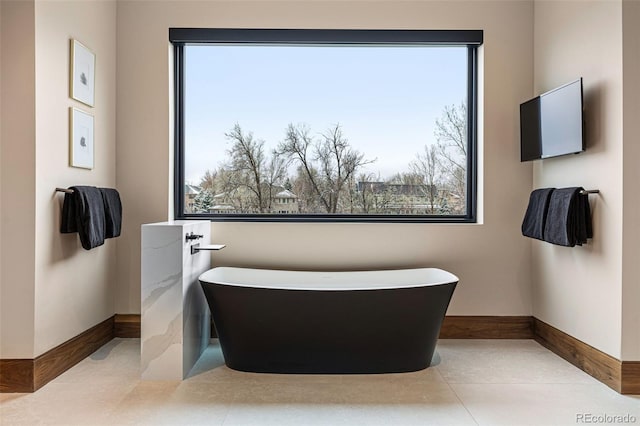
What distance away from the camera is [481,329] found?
12.3 feet

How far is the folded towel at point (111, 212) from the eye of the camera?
331 centimetres

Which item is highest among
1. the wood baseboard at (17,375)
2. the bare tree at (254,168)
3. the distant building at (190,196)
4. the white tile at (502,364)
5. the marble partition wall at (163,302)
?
the bare tree at (254,168)

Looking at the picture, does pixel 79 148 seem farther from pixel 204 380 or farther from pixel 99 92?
pixel 204 380

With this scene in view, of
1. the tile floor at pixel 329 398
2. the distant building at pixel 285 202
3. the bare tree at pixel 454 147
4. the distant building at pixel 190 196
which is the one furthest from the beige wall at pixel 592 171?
the distant building at pixel 190 196

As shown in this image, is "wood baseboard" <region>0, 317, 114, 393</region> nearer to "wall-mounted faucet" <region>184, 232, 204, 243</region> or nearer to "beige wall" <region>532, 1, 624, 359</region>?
"wall-mounted faucet" <region>184, 232, 204, 243</region>

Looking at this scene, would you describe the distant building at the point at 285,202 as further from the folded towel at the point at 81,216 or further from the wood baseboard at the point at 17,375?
the wood baseboard at the point at 17,375

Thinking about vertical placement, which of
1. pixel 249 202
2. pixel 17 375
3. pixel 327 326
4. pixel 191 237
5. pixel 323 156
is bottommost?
pixel 17 375

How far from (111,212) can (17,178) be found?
2.41 feet

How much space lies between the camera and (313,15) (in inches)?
147

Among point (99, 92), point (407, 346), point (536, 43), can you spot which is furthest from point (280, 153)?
point (536, 43)

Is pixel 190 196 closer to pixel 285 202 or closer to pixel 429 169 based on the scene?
pixel 285 202

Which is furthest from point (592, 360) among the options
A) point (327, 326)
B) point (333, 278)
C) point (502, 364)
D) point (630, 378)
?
point (333, 278)

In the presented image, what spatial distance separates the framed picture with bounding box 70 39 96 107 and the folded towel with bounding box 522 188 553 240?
3149 mm

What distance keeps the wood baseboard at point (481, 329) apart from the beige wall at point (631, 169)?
1.09 metres
